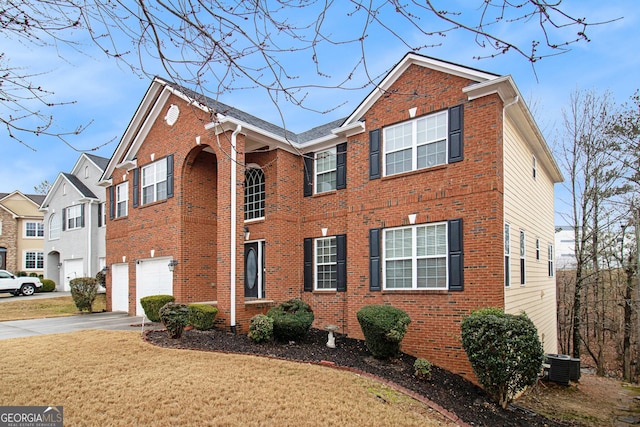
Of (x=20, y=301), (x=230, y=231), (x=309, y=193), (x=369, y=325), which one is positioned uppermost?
(x=309, y=193)

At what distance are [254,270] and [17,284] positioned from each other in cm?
1897

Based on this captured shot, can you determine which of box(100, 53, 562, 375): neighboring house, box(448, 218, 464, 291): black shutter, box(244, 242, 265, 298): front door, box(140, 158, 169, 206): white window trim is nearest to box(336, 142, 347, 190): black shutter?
box(100, 53, 562, 375): neighboring house

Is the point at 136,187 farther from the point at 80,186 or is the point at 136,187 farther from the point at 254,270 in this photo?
the point at 80,186

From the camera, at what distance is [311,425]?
5672 mm

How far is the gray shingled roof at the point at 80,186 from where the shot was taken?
26.1 metres

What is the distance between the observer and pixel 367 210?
1166 centimetres

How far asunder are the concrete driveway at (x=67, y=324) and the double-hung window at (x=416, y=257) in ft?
24.1

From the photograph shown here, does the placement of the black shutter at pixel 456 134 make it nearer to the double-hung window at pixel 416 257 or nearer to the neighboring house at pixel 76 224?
the double-hung window at pixel 416 257

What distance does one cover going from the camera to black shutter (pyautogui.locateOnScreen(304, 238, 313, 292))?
13.4 m

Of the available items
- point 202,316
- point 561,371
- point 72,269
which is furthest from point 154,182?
point 72,269

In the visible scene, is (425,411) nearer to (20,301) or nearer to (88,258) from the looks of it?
(20,301)

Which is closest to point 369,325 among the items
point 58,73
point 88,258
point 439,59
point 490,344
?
point 490,344

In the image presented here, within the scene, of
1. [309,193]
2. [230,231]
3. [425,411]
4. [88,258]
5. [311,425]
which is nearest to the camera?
[311,425]

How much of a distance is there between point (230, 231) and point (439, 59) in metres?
7.38
